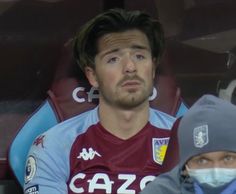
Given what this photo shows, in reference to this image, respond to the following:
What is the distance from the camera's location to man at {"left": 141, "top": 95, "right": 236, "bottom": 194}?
94.3 inches

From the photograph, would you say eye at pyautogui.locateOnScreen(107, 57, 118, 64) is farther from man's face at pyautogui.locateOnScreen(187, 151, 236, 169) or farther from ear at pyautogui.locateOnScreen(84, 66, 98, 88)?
man's face at pyautogui.locateOnScreen(187, 151, 236, 169)

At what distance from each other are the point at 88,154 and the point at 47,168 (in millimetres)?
151

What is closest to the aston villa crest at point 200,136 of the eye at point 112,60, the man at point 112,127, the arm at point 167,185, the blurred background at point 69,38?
the arm at point 167,185

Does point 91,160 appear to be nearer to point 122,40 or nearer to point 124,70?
point 124,70

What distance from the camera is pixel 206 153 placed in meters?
2.41

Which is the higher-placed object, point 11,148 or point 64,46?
point 64,46

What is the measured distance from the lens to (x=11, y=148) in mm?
3119

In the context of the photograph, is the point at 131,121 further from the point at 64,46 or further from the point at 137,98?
the point at 64,46

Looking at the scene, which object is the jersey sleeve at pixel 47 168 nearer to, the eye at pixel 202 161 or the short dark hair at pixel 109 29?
the short dark hair at pixel 109 29

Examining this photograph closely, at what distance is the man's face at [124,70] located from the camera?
2.94m

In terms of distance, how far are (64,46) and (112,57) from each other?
32 centimetres

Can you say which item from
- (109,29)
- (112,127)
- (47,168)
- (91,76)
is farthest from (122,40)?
(47,168)

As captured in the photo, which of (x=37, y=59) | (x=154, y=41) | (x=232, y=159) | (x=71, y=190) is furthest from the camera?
(x=37, y=59)

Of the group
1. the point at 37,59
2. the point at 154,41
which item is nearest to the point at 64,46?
the point at 37,59
